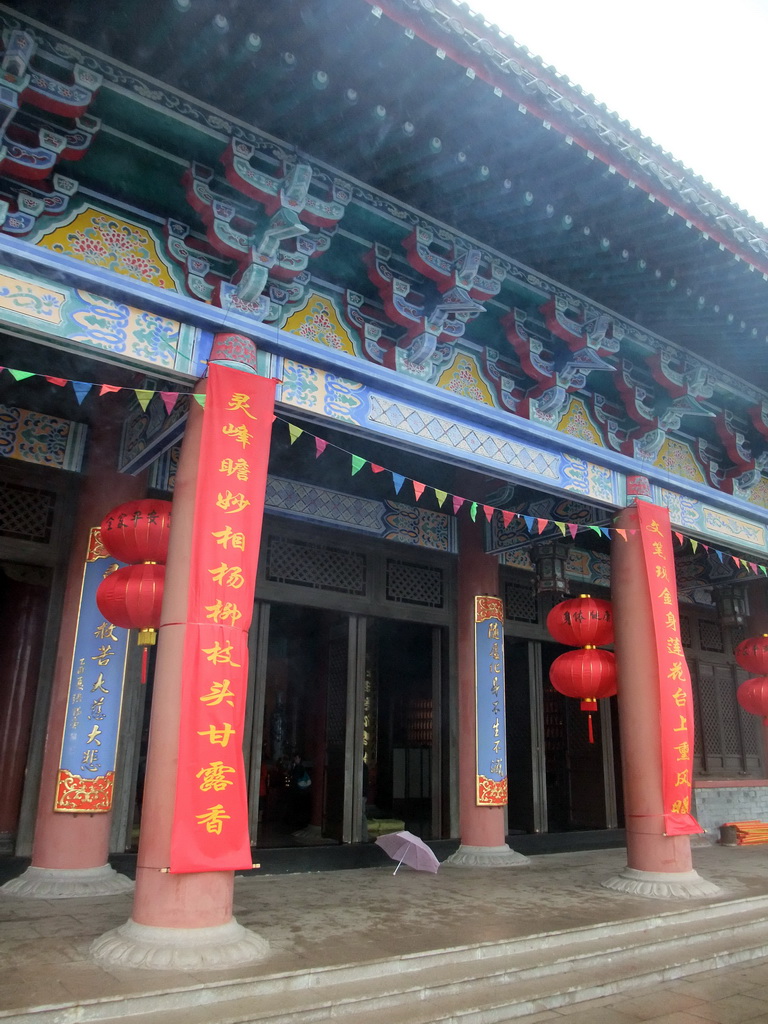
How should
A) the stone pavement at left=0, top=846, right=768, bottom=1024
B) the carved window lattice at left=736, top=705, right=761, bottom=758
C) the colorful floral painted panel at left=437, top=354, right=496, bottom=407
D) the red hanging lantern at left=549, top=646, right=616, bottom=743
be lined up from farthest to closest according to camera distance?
the carved window lattice at left=736, top=705, right=761, bottom=758 < the red hanging lantern at left=549, top=646, right=616, bottom=743 < the colorful floral painted panel at left=437, top=354, right=496, bottom=407 < the stone pavement at left=0, top=846, right=768, bottom=1024

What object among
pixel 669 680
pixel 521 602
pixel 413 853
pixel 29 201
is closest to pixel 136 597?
pixel 29 201

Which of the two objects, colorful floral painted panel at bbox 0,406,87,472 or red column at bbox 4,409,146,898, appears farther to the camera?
colorful floral painted panel at bbox 0,406,87,472

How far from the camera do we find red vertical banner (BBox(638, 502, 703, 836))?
5.83m

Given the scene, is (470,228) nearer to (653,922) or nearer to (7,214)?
(7,214)

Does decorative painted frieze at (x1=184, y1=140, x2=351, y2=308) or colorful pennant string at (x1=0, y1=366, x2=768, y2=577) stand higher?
decorative painted frieze at (x1=184, y1=140, x2=351, y2=308)

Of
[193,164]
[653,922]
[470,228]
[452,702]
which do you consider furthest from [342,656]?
[193,164]

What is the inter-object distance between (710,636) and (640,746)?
570 centimetres

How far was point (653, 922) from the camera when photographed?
16.2 ft

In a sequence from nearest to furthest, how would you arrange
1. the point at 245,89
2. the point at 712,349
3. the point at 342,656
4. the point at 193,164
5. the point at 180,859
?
the point at 180,859 < the point at 245,89 < the point at 193,164 < the point at 712,349 < the point at 342,656

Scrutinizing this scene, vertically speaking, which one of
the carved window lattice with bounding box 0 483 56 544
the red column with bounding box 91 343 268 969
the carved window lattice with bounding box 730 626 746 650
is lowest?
the red column with bounding box 91 343 268 969

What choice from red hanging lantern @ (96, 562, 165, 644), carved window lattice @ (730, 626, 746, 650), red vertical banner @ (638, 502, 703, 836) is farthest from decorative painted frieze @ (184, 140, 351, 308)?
carved window lattice @ (730, 626, 746, 650)

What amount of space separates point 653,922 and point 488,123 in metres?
5.21

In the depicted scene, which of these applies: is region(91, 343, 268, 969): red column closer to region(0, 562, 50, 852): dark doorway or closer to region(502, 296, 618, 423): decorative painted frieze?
region(0, 562, 50, 852): dark doorway

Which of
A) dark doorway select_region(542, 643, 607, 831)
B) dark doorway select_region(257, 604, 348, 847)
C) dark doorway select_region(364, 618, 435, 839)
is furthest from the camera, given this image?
dark doorway select_region(364, 618, 435, 839)
